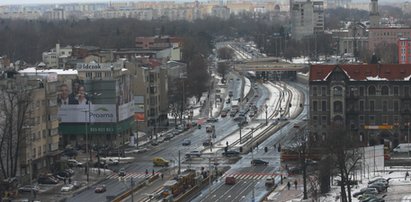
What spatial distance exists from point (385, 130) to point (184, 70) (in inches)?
1101

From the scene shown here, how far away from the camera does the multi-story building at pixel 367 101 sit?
43.7 meters

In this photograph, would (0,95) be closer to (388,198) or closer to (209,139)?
(209,139)

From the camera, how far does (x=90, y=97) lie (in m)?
45.1

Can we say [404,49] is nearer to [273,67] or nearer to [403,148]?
[273,67]

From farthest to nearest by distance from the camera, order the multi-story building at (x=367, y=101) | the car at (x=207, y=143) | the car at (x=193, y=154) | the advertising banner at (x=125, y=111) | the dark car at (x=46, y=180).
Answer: the car at (x=207, y=143) → the advertising banner at (x=125, y=111) → the multi-story building at (x=367, y=101) → the car at (x=193, y=154) → the dark car at (x=46, y=180)

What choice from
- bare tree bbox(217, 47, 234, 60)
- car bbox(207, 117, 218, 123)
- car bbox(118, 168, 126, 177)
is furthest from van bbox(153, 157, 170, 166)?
bare tree bbox(217, 47, 234, 60)

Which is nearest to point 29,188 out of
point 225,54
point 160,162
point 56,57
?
point 160,162

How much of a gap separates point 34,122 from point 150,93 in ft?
49.5

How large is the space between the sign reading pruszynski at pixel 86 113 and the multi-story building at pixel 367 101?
29.5 ft

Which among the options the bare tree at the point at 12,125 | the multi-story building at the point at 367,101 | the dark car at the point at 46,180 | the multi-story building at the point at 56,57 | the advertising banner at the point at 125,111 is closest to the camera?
the bare tree at the point at 12,125

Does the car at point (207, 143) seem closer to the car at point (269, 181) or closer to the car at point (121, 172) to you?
the car at point (121, 172)

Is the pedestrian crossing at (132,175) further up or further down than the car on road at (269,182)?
further down

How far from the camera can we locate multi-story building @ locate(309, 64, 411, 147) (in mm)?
43656

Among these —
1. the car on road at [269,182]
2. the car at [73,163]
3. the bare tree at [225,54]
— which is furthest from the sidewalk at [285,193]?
the bare tree at [225,54]
